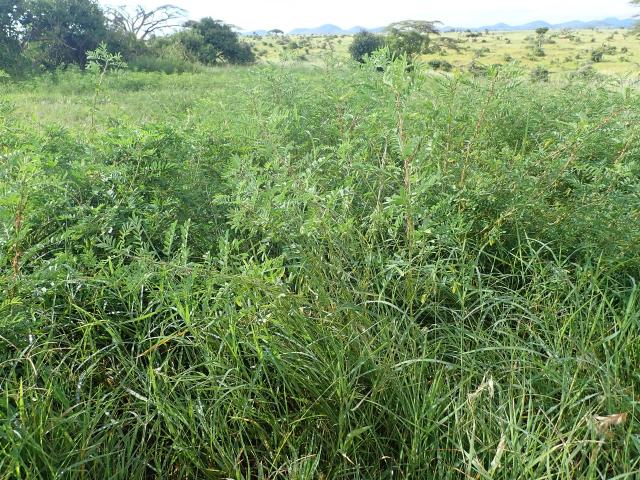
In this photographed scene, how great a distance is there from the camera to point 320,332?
179 cm

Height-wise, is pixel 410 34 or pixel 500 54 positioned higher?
pixel 410 34

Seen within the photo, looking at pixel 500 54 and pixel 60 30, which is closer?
pixel 60 30

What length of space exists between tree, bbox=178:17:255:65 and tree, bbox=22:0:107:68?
4516 mm

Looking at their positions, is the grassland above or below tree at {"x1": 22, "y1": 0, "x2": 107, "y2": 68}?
below

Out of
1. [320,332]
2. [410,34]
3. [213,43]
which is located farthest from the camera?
[213,43]

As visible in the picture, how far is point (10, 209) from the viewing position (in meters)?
1.82

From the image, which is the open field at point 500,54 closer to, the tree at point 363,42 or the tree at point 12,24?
the tree at point 363,42

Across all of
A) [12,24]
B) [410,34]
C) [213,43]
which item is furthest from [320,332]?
[213,43]

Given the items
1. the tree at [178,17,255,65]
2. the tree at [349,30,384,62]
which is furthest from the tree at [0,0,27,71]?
the tree at [349,30,384,62]

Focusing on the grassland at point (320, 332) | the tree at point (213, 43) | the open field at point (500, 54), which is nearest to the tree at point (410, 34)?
the open field at point (500, 54)

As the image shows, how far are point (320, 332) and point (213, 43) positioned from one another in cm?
2269

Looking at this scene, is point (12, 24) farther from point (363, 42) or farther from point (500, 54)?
point (500, 54)

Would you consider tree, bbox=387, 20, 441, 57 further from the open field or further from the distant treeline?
the distant treeline

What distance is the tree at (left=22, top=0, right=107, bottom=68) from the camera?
50.0 ft
